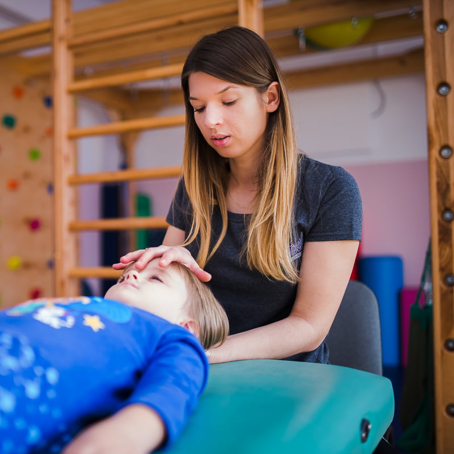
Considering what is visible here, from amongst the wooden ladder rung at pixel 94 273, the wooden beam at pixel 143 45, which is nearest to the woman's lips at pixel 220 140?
the wooden ladder rung at pixel 94 273

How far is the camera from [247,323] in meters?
1.30

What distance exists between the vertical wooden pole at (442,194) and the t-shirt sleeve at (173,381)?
1.27 metres

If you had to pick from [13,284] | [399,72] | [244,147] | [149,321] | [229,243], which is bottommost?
[13,284]

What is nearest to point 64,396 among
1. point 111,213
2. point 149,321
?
point 149,321

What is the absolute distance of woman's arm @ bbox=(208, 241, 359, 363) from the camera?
1.12 meters

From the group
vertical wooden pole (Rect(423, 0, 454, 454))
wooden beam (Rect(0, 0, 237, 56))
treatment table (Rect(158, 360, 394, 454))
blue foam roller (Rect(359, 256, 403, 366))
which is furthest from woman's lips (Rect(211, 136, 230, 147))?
blue foam roller (Rect(359, 256, 403, 366))

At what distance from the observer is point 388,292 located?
416 cm

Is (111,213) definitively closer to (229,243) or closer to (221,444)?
(229,243)

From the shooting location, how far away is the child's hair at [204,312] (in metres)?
1.03

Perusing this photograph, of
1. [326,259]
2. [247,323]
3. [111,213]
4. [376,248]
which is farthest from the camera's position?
[111,213]

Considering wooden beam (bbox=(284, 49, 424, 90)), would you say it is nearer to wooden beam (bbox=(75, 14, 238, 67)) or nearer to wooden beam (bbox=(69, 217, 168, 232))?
wooden beam (bbox=(75, 14, 238, 67))

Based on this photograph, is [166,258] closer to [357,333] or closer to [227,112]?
[227,112]

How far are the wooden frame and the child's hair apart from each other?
3.34 feet

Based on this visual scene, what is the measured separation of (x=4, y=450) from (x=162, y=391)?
186 mm
